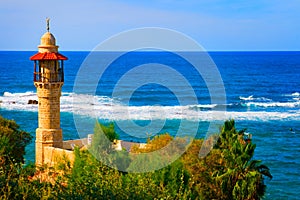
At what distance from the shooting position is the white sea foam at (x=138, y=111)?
202ft

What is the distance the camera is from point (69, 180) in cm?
1296

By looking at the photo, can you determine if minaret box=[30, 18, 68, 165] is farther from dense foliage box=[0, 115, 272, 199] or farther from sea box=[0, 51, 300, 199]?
sea box=[0, 51, 300, 199]

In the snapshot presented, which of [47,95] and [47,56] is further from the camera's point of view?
[47,95]

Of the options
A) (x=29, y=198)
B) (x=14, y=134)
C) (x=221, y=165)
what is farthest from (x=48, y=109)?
(x=29, y=198)

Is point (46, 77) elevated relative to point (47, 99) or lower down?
elevated

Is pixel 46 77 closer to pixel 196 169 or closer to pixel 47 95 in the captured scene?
pixel 47 95

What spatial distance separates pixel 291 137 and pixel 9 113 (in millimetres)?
36612

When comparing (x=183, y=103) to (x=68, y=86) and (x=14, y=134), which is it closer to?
(x=68, y=86)

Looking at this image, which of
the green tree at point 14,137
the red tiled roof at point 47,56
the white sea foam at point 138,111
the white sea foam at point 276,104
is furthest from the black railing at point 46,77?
the white sea foam at point 276,104

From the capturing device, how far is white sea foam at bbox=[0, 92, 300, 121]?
202 ft

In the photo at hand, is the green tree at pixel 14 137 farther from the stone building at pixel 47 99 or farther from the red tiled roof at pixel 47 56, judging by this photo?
the red tiled roof at pixel 47 56

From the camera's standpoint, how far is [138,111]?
2623 inches

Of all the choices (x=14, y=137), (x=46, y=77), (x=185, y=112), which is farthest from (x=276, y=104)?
(x=46, y=77)

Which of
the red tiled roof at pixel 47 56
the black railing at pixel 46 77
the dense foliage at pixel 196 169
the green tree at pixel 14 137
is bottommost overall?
the dense foliage at pixel 196 169
